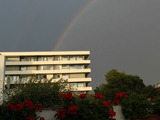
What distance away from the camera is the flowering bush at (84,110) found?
951 centimetres

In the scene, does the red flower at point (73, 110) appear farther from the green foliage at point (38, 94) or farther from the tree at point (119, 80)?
the tree at point (119, 80)

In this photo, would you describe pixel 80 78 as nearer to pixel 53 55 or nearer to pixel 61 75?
pixel 61 75

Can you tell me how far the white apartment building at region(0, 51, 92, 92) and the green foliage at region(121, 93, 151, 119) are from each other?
59.3 metres

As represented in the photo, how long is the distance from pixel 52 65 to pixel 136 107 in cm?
6377

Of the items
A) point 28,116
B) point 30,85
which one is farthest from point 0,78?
point 28,116

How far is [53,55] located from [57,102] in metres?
62.4

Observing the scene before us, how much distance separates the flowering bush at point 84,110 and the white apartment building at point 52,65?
60254 mm

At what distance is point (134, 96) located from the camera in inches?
440

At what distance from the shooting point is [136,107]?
10.8 metres

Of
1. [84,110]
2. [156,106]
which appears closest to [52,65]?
[156,106]

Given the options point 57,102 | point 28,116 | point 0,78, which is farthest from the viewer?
point 0,78

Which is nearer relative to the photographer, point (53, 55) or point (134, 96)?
point (134, 96)

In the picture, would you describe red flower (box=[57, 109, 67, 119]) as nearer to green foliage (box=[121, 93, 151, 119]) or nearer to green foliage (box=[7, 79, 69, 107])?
green foliage (box=[7, 79, 69, 107])

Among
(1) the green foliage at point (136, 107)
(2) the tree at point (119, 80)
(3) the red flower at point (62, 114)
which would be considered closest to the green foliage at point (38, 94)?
(3) the red flower at point (62, 114)
